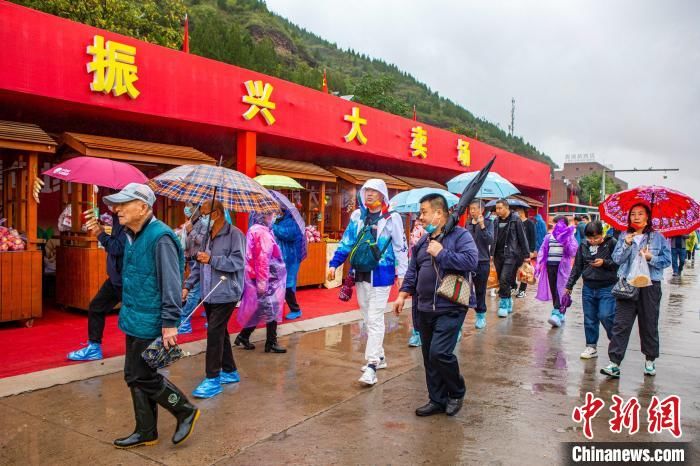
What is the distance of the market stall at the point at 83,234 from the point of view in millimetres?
7277

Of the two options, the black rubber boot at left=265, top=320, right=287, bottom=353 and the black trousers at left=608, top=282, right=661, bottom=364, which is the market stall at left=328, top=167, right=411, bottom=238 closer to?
the black rubber boot at left=265, top=320, right=287, bottom=353

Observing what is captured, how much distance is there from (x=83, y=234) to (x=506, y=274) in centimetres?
640

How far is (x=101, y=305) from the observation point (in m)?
5.21

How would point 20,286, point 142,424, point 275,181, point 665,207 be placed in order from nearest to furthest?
point 142,424
point 665,207
point 20,286
point 275,181

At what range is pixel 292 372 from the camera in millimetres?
5230

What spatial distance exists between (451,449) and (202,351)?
133 inches

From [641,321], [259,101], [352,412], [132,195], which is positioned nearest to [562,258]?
[641,321]

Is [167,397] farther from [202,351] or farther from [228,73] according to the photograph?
[228,73]

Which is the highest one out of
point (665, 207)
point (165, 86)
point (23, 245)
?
point (165, 86)

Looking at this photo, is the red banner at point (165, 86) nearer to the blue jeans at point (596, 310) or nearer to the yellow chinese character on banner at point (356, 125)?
the yellow chinese character on banner at point (356, 125)

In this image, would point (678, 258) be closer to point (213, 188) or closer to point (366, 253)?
point (366, 253)

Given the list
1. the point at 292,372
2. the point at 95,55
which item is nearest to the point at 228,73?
the point at 95,55

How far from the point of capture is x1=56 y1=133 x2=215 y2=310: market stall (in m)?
7.28

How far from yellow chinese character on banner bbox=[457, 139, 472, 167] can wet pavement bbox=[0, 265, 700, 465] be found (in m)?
10.3
